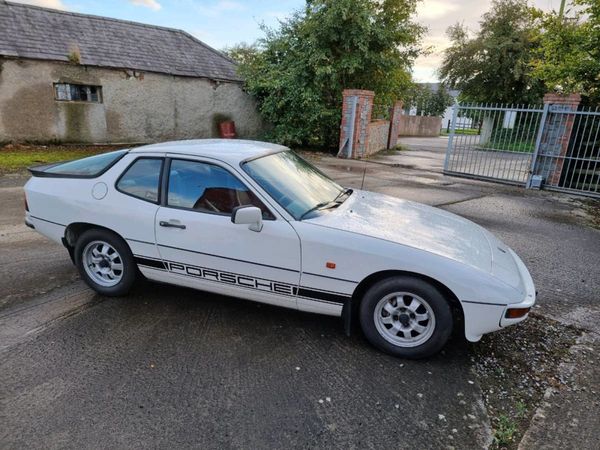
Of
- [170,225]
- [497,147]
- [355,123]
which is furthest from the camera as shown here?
[497,147]

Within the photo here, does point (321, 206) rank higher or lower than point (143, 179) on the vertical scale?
lower

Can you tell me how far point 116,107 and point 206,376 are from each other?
14.1 meters

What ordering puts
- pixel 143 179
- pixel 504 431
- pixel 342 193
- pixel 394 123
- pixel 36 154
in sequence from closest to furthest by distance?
1. pixel 504 431
2. pixel 143 179
3. pixel 342 193
4. pixel 36 154
5. pixel 394 123

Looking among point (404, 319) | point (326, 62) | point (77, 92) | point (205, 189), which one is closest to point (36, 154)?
point (77, 92)

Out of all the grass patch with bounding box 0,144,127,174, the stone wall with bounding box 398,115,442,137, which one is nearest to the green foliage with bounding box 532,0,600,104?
the grass patch with bounding box 0,144,127,174

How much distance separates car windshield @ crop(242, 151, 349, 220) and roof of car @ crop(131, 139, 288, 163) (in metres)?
0.10

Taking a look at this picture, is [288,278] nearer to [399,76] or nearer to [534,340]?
[534,340]

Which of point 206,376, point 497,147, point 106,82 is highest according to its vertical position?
point 106,82

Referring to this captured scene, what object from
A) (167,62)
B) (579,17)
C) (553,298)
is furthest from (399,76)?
(553,298)

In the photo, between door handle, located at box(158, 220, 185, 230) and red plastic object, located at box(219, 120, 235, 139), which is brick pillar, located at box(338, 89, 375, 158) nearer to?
red plastic object, located at box(219, 120, 235, 139)

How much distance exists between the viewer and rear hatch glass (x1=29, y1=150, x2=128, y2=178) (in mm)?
3842

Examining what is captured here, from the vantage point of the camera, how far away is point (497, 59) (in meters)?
22.7

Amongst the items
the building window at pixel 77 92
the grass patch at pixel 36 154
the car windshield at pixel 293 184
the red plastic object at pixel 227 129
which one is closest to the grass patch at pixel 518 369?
the car windshield at pixel 293 184

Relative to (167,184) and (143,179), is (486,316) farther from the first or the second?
(143,179)
